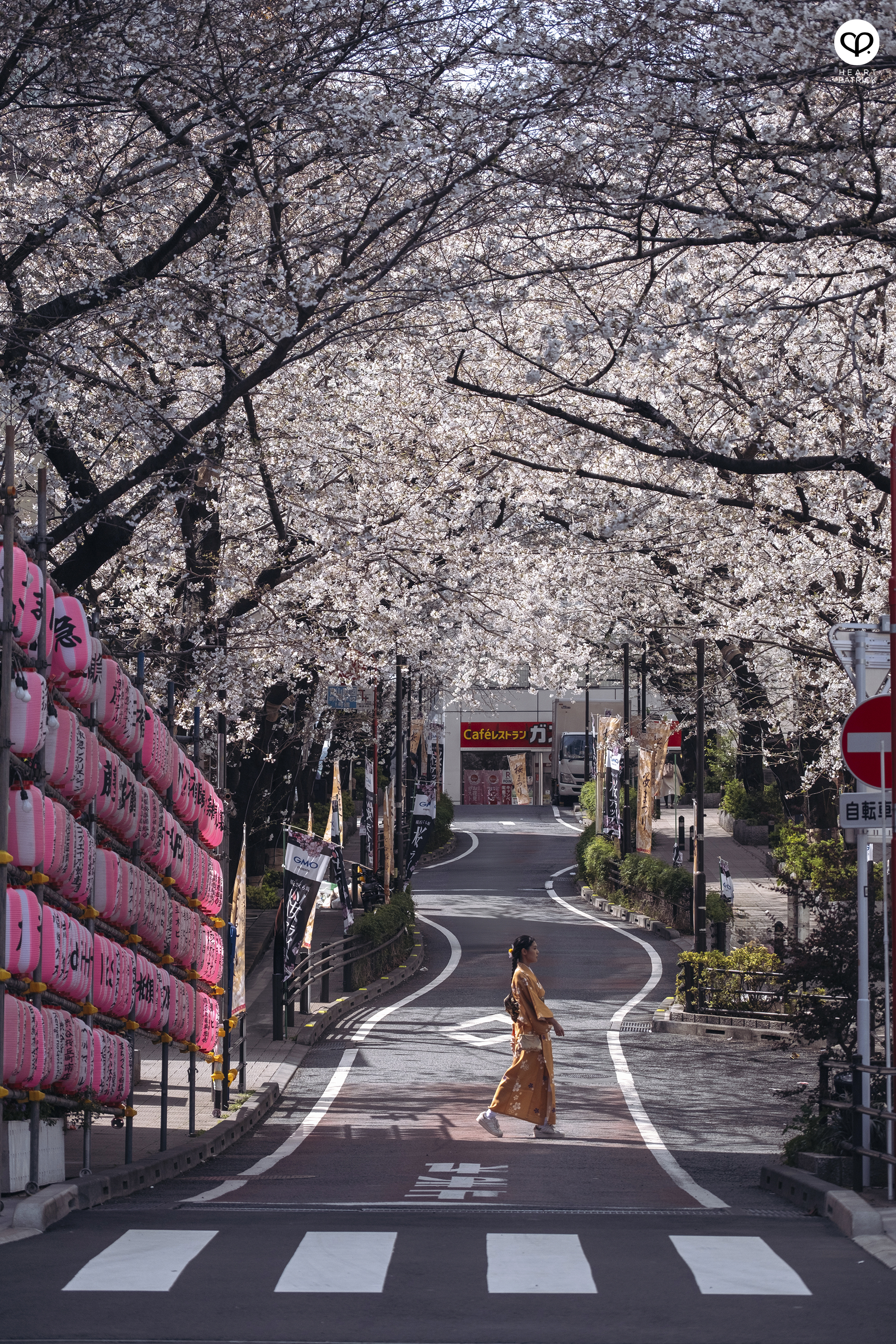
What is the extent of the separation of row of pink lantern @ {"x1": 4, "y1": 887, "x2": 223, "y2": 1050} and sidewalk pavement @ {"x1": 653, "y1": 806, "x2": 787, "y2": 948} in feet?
39.0

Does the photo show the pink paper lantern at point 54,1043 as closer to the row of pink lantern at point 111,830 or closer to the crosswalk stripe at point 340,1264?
the row of pink lantern at point 111,830

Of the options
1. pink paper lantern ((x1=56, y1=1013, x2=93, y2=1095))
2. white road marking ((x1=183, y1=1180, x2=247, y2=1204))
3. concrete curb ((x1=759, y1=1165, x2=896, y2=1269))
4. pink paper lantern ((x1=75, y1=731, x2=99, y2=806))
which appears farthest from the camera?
white road marking ((x1=183, y1=1180, x2=247, y2=1204))

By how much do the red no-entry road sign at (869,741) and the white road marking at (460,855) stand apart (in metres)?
38.9

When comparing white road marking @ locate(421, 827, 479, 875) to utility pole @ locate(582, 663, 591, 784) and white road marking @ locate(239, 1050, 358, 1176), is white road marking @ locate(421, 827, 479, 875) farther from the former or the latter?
white road marking @ locate(239, 1050, 358, 1176)

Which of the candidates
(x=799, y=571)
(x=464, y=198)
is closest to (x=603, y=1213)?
(x=464, y=198)

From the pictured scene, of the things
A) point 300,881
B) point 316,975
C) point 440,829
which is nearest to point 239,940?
point 300,881

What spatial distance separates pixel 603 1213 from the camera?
9039mm

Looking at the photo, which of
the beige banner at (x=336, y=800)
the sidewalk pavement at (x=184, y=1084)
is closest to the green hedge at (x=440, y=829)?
the sidewalk pavement at (x=184, y=1084)

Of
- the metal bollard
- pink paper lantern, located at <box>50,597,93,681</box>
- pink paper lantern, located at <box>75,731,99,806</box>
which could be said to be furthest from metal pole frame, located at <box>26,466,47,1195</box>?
the metal bollard

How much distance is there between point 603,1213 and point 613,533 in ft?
39.3

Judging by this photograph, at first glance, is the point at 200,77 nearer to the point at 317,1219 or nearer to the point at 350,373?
the point at 350,373

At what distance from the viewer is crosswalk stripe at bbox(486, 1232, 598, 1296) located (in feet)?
20.8

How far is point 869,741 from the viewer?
884cm

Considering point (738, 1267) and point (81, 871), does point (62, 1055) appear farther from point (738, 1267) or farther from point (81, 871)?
point (738, 1267)
